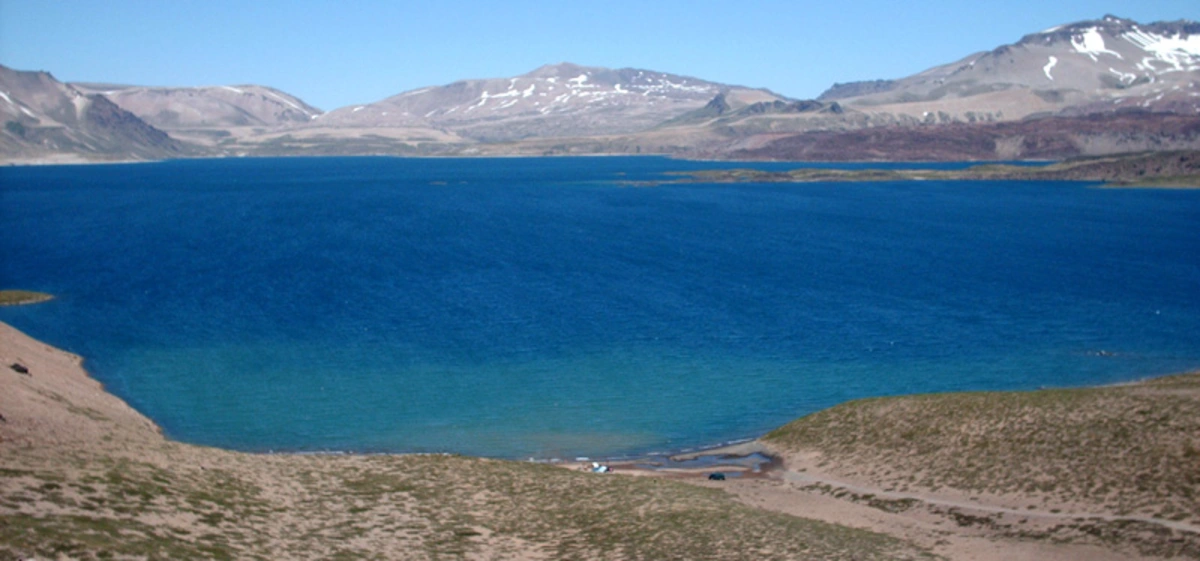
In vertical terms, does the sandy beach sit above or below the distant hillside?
below

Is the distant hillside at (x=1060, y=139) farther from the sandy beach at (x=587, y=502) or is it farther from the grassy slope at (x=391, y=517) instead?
the grassy slope at (x=391, y=517)

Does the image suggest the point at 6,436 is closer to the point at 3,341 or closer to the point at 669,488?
the point at 669,488

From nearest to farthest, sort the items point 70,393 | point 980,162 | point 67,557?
point 67,557
point 70,393
point 980,162

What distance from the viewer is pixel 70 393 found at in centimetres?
2858

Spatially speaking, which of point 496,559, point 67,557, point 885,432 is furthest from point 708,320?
point 67,557

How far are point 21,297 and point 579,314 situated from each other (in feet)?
92.8

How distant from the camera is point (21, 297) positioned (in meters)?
51.4

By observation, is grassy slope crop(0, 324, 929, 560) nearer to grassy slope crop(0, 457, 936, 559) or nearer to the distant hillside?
grassy slope crop(0, 457, 936, 559)

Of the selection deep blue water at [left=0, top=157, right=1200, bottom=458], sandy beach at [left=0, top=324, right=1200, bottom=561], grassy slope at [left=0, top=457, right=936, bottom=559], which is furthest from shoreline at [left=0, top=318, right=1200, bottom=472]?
grassy slope at [left=0, top=457, right=936, bottom=559]

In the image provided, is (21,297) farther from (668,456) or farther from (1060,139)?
(1060,139)

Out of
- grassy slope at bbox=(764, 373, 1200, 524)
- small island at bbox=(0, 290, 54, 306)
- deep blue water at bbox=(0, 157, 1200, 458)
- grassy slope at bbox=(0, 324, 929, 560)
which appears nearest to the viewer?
grassy slope at bbox=(0, 324, 929, 560)

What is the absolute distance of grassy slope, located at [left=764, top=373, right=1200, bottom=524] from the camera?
20.1 metres

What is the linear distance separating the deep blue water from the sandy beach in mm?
5958

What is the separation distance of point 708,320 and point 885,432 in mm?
20103
